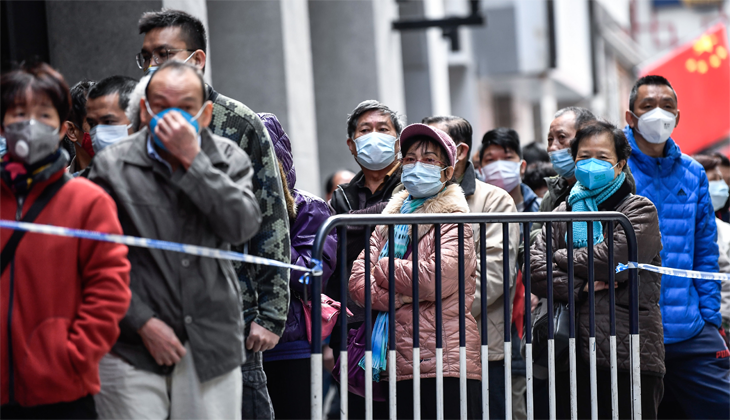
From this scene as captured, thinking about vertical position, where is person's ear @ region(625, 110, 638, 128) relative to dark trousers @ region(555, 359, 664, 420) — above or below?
above

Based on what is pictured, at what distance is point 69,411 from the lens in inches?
110

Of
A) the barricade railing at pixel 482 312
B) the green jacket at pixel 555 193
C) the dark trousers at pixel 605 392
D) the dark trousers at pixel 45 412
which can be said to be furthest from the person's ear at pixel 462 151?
the dark trousers at pixel 45 412

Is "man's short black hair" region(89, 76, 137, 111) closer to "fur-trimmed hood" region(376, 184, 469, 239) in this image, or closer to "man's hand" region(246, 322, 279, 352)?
"man's hand" region(246, 322, 279, 352)

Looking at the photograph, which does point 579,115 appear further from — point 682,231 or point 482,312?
point 482,312

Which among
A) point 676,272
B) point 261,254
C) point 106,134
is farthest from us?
point 676,272

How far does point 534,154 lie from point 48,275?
538cm

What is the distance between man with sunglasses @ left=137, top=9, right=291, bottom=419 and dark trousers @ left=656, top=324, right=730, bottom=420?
8.22 ft

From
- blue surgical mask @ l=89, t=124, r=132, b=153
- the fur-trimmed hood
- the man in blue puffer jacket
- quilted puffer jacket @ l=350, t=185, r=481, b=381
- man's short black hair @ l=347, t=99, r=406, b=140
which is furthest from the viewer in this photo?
man's short black hair @ l=347, t=99, r=406, b=140

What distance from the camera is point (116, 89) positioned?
12.2ft

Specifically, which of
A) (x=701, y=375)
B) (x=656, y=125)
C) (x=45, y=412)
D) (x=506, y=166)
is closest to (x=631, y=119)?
(x=656, y=125)

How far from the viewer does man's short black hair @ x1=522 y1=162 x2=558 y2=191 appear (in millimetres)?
6746

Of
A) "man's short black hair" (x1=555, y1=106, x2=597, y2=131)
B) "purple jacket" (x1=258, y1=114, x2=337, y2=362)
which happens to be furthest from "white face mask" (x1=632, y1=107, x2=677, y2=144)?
"purple jacket" (x1=258, y1=114, x2=337, y2=362)

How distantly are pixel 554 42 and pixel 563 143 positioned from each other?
49.3ft

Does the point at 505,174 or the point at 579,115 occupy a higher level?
the point at 579,115
